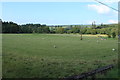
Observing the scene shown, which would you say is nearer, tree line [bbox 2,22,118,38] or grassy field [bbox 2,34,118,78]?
grassy field [bbox 2,34,118,78]

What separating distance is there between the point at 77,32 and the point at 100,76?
82.9 meters

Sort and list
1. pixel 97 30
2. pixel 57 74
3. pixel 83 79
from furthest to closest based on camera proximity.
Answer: pixel 97 30 → pixel 57 74 → pixel 83 79

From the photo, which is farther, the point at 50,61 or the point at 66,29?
the point at 66,29

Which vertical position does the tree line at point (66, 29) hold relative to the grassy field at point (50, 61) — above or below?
above

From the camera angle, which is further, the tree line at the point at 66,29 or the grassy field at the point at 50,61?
the tree line at the point at 66,29

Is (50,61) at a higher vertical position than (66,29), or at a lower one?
lower

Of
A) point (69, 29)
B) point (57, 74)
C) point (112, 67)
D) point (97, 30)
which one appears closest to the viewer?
point (57, 74)

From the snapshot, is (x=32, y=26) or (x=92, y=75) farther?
(x=32, y=26)

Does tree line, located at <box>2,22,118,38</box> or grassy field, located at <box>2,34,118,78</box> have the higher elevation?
tree line, located at <box>2,22,118,38</box>

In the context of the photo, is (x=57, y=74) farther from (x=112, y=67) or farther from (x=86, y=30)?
(x=86, y=30)

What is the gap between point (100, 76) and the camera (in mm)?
6078

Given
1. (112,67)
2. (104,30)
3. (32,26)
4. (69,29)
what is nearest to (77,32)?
(69,29)

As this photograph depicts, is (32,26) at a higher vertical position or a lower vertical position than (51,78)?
higher

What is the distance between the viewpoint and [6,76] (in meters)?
6.42
